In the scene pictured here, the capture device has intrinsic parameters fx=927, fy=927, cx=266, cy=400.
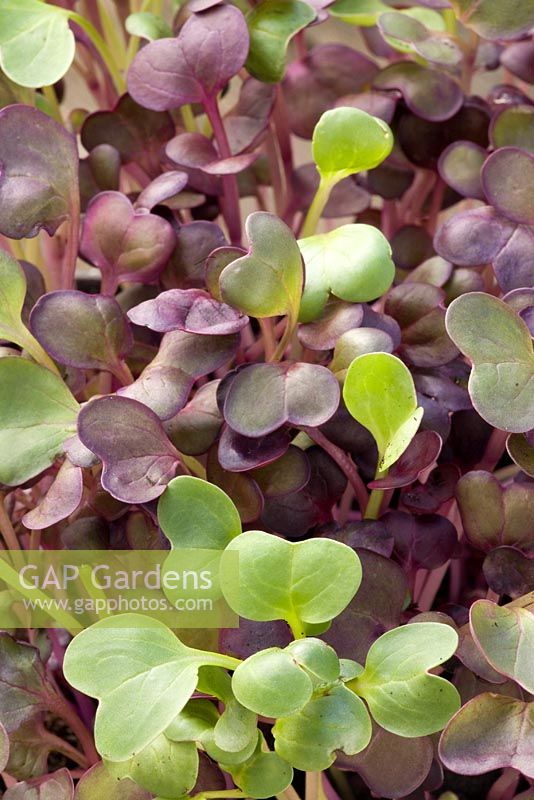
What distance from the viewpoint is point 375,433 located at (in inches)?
18.0

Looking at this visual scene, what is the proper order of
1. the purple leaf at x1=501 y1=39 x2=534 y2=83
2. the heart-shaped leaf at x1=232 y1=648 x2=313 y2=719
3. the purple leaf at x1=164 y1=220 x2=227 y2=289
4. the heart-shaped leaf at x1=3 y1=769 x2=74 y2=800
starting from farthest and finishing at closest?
the purple leaf at x1=501 y1=39 x2=534 y2=83
the purple leaf at x1=164 y1=220 x2=227 y2=289
the heart-shaped leaf at x1=3 y1=769 x2=74 y2=800
the heart-shaped leaf at x1=232 y1=648 x2=313 y2=719

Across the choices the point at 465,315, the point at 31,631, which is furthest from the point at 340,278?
the point at 31,631

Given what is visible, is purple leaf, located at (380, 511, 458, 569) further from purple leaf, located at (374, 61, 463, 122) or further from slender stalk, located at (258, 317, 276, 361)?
purple leaf, located at (374, 61, 463, 122)

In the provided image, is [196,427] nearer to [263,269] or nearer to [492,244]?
[263,269]

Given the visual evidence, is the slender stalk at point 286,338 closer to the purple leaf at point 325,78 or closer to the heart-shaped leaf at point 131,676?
the heart-shaped leaf at point 131,676

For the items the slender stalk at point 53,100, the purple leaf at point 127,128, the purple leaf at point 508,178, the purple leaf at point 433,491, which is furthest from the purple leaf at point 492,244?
the slender stalk at point 53,100

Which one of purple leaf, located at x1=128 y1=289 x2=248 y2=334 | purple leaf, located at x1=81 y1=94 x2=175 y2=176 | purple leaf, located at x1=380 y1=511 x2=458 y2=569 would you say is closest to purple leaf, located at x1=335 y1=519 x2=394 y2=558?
purple leaf, located at x1=380 y1=511 x2=458 y2=569

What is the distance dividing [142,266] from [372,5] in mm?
292

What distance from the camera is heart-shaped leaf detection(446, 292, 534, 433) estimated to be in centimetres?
42

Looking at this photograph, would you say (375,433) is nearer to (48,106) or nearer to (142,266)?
(142,266)

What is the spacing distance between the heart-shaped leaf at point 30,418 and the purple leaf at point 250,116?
0.78 ft

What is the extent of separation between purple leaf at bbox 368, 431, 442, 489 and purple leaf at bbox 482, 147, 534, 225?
0.57 feet

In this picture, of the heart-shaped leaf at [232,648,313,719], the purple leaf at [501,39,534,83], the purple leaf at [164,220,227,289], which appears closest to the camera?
the heart-shaped leaf at [232,648,313,719]

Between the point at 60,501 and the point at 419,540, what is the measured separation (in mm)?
190
